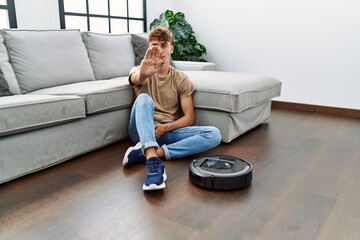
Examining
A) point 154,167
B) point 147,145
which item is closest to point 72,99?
point 147,145

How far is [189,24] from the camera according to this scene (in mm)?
4180

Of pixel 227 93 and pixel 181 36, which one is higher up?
pixel 181 36

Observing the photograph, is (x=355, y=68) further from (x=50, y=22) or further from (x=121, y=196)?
(x=50, y=22)

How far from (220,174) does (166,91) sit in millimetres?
733

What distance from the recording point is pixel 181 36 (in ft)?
13.0

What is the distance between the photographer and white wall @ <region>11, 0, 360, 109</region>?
3320 mm

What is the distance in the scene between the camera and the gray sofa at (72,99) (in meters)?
1.69

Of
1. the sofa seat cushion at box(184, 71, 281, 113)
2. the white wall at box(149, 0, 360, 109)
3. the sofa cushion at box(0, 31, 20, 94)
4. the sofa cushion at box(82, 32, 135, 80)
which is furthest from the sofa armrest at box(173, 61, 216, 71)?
the sofa cushion at box(0, 31, 20, 94)

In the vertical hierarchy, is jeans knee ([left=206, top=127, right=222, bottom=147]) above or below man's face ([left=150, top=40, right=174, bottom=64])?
below

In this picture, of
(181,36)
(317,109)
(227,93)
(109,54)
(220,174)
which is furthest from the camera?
(181,36)

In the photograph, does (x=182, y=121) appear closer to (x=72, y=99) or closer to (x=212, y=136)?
(x=212, y=136)

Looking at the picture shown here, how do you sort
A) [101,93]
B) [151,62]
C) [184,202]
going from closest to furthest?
[184,202] → [151,62] → [101,93]

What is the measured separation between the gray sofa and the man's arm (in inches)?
10.2

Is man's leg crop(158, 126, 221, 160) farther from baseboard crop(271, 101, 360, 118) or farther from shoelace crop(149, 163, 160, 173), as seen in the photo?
baseboard crop(271, 101, 360, 118)
